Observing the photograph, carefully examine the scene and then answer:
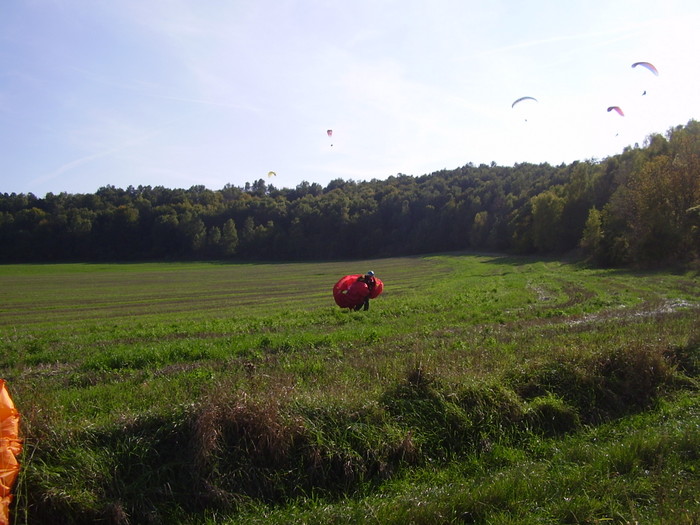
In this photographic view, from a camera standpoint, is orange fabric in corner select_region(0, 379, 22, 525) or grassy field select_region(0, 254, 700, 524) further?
grassy field select_region(0, 254, 700, 524)

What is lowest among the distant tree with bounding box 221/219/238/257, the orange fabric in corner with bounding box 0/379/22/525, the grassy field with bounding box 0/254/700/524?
the grassy field with bounding box 0/254/700/524

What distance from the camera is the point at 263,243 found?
12150 cm

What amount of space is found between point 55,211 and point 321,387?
439 ft

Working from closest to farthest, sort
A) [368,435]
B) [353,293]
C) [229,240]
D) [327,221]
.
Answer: [368,435] → [353,293] → [229,240] → [327,221]

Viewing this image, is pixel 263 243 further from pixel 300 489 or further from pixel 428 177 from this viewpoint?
pixel 300 489

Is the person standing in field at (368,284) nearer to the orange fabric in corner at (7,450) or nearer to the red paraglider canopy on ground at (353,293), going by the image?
the red paraglider canopy on ground at (353,293)

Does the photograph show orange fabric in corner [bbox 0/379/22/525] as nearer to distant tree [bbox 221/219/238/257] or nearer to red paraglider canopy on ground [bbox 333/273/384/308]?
red paraglider canopy on ground [bbox 333/273/384/308]

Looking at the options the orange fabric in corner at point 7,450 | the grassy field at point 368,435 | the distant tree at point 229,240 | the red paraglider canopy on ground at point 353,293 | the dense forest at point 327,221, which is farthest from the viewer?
the distant tree at point 229,240

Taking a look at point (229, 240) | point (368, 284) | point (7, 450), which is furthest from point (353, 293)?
point (229, 240)

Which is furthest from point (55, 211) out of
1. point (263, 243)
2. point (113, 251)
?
point (263, 243)

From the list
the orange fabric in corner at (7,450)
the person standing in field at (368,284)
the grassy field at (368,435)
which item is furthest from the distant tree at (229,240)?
the orange fabric in corner at (7,450)

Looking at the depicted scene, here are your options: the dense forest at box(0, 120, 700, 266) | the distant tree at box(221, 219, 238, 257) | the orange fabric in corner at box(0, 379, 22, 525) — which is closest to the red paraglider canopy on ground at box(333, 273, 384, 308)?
the orange fabric in corner at box(0, 379, 22, 525)

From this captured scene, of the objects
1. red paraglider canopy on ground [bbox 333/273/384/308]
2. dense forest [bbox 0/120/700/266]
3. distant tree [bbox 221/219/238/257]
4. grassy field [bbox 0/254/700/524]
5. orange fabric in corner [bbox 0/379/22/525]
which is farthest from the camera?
distant tree [bbox 221/219/238/257]

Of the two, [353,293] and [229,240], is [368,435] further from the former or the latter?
[229,240]
